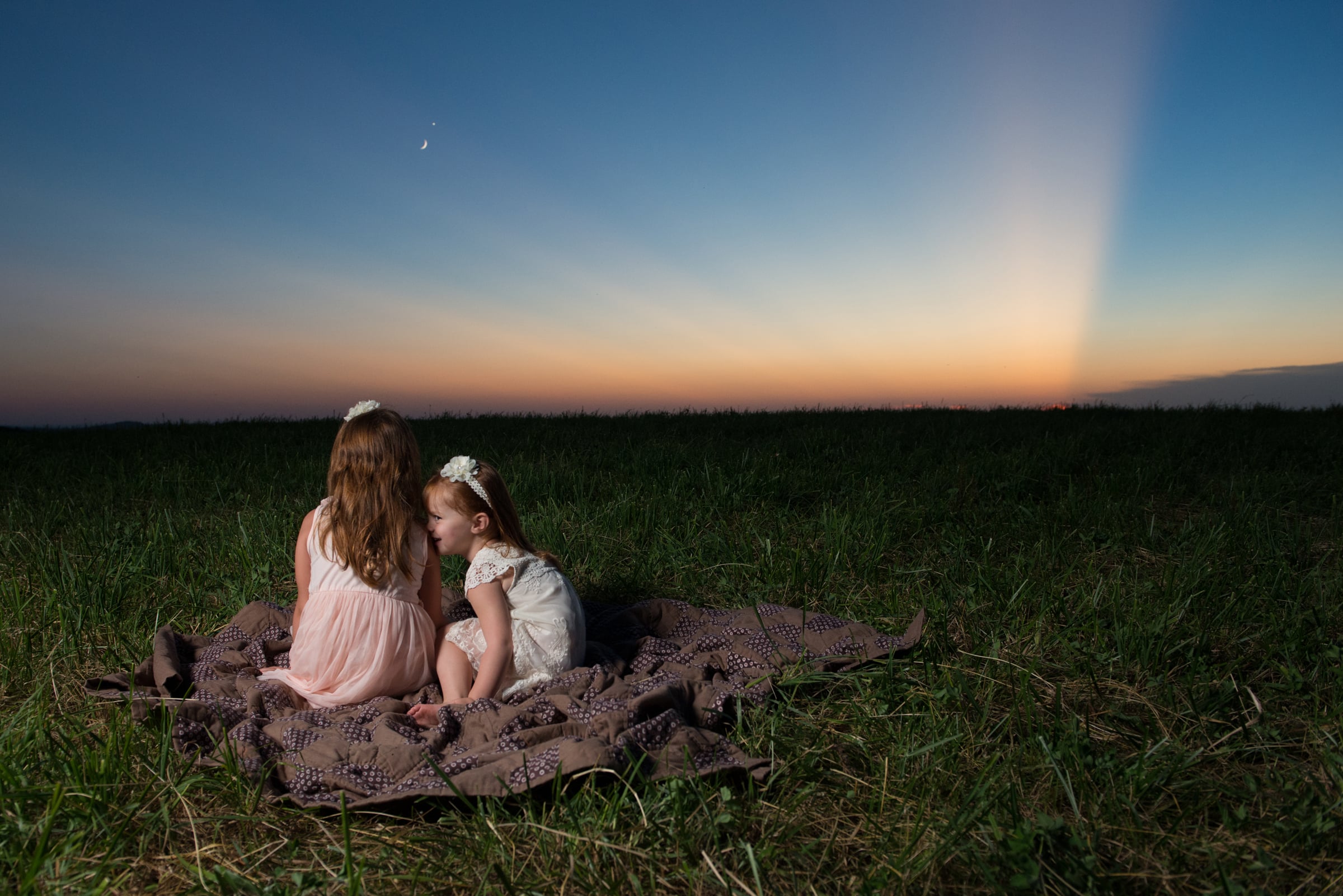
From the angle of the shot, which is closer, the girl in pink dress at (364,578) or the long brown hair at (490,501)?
the girl in pink dress at (364,578)

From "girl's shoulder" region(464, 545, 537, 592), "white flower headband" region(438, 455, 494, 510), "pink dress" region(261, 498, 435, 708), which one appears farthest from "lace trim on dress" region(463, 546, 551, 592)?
"pink dress" region(261, 498, 435, 708)

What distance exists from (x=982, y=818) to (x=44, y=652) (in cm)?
393

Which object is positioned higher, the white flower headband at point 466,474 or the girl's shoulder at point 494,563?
the white flower headband at point 466,474

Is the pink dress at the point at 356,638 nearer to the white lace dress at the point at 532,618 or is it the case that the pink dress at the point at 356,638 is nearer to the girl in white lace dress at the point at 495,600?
the girl in white lace dress at the point at 495,600

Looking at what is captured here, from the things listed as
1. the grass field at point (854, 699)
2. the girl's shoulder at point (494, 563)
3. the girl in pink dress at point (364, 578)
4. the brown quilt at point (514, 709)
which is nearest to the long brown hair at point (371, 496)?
the girl in pink dress at point (364, 578)

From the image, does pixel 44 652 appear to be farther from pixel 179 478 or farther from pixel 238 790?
pixel 179 478

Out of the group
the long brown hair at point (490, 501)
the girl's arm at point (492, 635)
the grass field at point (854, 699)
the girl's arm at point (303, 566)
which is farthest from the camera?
the girl's arm at point (303, 566)

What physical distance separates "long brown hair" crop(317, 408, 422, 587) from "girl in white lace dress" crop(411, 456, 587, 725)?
0.18 metres

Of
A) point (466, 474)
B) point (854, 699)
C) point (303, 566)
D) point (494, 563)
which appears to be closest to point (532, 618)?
point (494, 563)

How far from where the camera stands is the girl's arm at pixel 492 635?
10.5ft

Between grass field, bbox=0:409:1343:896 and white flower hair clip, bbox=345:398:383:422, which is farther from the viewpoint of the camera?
white flower hair clip, bbox=345:398:383:422

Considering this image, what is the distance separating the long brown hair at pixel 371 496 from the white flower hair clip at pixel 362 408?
52 millimetres

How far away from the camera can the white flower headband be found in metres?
3.42

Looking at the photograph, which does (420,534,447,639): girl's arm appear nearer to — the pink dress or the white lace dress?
the pink dress
